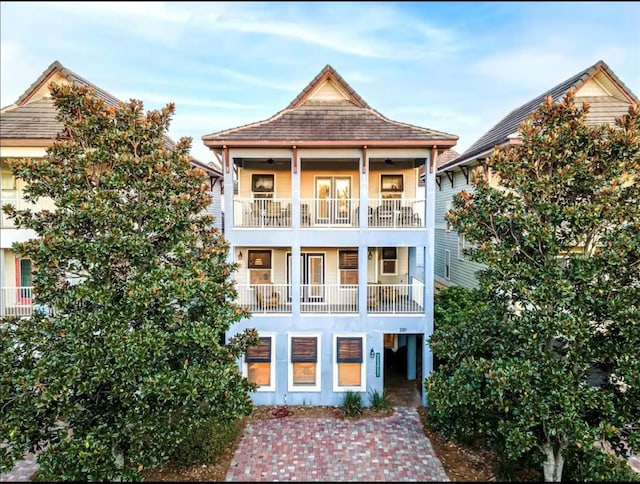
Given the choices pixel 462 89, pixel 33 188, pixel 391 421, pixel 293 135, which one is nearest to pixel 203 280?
pixel 33 188

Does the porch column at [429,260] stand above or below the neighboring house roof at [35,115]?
below

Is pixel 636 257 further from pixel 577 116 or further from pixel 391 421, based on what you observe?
pixel 391 421

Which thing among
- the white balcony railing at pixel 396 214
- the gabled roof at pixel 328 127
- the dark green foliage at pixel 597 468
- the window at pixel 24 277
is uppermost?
the gabled roof at pixel 328 127

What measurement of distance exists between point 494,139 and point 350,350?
10907 millimetres

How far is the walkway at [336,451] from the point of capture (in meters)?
8.21

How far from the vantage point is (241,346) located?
8602mm

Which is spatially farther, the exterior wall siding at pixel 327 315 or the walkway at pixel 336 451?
the exterior wall siding at pixel 327 315

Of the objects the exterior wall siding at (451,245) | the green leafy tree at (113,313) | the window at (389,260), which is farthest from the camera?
the exterior wall siding at (451,245)

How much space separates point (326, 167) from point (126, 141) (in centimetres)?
801

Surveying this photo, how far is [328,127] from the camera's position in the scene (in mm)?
12148

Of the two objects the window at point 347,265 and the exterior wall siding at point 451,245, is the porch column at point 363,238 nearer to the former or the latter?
the window at point 347,265

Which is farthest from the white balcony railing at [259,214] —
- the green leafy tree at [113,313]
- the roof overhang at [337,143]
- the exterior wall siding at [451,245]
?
the exterior wall siding at [451,245]

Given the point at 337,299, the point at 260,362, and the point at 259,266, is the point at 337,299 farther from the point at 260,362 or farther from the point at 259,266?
the point at 260,362

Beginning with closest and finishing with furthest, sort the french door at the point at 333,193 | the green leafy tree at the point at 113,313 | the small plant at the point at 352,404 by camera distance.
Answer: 1. the green leafy tree at the point at 113,313
2. the small plant at the point at 352,404
3. the french door at the point at 333,193
